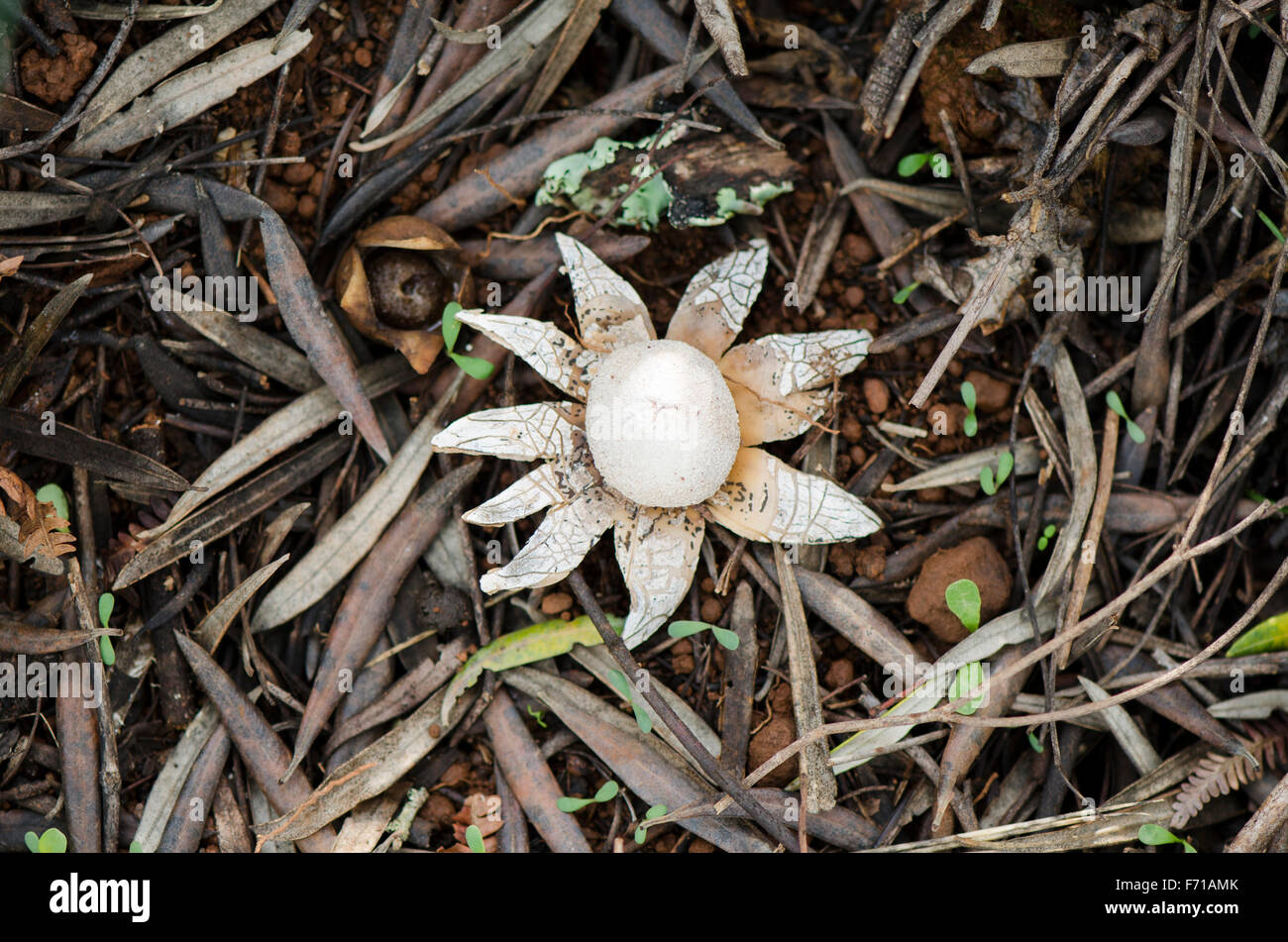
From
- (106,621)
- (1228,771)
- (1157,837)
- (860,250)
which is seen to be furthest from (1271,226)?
(106,621)

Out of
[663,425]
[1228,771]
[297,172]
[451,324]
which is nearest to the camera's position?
[663,425]

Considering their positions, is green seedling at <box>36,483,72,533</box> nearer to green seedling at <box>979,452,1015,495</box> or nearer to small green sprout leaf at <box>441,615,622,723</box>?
small green sprout leaf at <box>441,615,622,723</box>

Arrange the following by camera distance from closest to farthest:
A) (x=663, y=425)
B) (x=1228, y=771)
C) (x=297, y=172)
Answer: (x=663, y=425)
(x=1228, y=771)
(x=297, y=172)

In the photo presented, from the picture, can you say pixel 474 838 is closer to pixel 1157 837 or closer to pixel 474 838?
pixel 474 838

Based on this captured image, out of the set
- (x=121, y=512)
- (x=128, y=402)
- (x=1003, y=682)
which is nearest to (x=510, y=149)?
(x=128, y=402)

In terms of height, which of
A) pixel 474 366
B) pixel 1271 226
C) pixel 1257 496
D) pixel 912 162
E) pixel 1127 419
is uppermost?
pixel 912 162

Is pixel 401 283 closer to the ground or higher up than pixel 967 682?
higher up

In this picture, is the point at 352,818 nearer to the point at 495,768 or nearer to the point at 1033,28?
the point at 495,768

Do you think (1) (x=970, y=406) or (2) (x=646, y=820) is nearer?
(2) (x=646, y=820)
